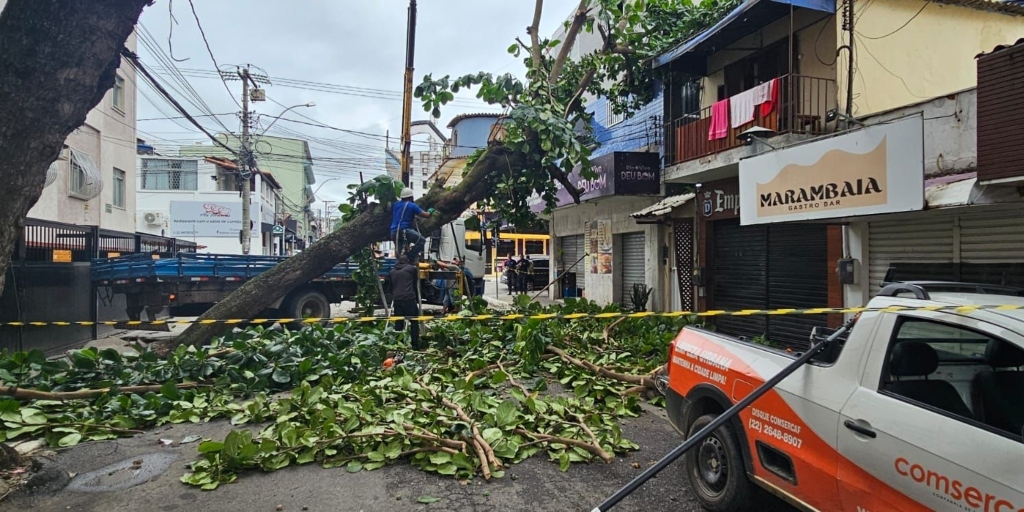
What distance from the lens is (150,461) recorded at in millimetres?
4578

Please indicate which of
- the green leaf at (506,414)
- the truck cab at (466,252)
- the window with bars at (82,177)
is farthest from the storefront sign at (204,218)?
the green leaf at (506,414)

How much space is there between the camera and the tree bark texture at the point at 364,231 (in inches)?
377

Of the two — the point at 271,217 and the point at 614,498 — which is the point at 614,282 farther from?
the point at 271,217

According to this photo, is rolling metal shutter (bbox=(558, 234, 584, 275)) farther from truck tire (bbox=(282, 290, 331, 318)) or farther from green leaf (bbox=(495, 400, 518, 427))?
green leaf (bbox=(495, 400, 518, 427))

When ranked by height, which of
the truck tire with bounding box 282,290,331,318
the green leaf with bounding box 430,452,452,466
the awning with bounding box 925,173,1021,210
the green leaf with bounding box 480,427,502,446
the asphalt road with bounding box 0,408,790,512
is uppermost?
the awning with bounding box 925,173,1021,210

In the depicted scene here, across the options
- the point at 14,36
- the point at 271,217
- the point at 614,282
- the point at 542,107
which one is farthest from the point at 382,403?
the point at 271,217

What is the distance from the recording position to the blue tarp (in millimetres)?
9516

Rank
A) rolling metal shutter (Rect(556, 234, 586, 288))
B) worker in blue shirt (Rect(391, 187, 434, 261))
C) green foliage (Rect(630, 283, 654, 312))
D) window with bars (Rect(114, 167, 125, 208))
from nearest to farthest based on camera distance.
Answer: worker in blue shirt (Rect(391, 187, 434, 261)) < green foliage (Rect(630, 283, 654, 312)) < rolling metal shutter (Rect(556, 234, 586, 288)) < window with bars (Rect(114, 167, 125, 208))

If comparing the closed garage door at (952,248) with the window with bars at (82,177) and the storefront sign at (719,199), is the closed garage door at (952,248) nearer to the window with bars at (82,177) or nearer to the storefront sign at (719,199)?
the storefront sign at (719,199)

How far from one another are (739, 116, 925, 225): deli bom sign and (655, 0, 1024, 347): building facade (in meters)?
0.02

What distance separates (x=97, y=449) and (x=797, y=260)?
10.5 m

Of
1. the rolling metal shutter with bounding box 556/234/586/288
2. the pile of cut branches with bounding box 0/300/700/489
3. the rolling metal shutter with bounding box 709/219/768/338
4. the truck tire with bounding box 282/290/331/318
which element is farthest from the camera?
the rolling metal shutter with bounding box 556/234/586/288

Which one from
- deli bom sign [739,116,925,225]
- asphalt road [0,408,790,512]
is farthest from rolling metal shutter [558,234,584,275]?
asphalt road [0,408,790,512]

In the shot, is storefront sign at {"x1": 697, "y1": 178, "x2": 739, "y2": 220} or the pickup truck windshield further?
storefront sign at {"x1": 697, "y1": 178, "x2": 739, "y2": 220}
